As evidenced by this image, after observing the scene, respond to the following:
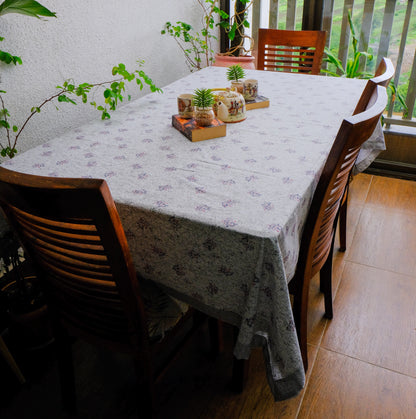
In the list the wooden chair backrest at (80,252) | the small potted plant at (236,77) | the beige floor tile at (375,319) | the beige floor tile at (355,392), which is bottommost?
the beige floor tile at (355,392)

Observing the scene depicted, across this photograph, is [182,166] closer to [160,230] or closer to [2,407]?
[160,230]

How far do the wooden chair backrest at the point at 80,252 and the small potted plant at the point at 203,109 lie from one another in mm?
655

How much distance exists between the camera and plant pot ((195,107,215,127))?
1.45 meters

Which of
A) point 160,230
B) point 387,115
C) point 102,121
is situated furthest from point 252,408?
point 387,115

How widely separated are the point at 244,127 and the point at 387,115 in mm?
1820

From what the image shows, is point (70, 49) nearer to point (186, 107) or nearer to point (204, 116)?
point (186, 107)

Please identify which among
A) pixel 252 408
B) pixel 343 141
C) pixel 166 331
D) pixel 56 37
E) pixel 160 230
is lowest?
pixel 252 408

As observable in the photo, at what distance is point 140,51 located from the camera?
2402mm

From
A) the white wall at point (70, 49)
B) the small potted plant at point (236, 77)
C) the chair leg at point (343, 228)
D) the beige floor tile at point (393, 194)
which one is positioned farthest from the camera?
the beige floor tile at point (393, 194)

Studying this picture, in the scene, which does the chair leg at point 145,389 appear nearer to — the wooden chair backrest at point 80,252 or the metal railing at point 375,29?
the wooden chair backrest at point 80,252

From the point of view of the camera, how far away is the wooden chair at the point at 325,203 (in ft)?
3.33

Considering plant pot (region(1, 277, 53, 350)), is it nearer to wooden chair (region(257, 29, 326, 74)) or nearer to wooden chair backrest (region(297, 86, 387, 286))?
wooden chair backrest (region(297, 86, 387, 286))

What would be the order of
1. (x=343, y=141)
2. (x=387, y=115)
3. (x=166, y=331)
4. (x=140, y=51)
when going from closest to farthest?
(x=343, y=141), (x=166, y=331), (x=140, y=51), (x=387, y=115)

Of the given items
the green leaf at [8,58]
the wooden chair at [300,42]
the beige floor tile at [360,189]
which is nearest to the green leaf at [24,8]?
the green leaf at [8,58]
